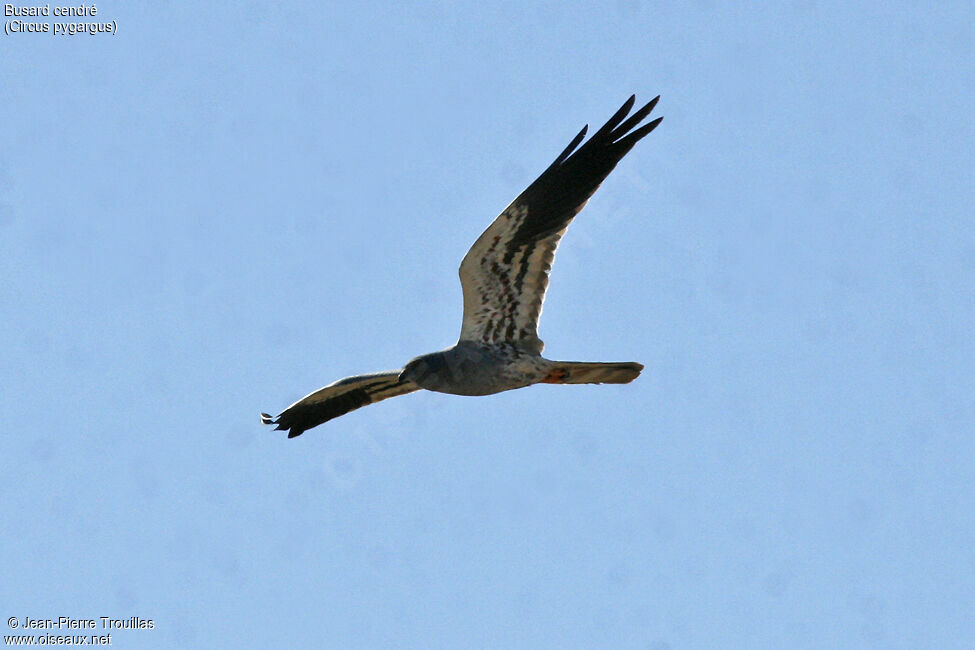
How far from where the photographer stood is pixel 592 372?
1434cm

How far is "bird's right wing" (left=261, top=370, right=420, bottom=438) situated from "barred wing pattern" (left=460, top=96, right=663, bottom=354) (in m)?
1.81

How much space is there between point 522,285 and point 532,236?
0.53 metres

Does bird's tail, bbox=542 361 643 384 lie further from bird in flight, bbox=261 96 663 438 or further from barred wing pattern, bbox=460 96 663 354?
barred wing pattern, bbox=460 96 663 354

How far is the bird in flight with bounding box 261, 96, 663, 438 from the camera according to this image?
13.7 m

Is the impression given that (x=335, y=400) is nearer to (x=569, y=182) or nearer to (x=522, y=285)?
(x=522, y=285)

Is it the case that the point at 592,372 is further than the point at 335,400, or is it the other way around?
the point at 335,400

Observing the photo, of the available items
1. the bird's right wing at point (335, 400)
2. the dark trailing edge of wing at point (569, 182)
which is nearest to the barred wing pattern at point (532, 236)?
the dark trailing edge of wing at point (569, 182)

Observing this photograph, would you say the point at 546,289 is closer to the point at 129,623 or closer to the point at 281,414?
the point at 281,414

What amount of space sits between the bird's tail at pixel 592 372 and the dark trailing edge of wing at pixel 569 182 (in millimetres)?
1280

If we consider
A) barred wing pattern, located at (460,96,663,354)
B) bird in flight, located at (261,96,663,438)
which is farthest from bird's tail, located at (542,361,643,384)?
barred wing pattern, located at (460,96,663,354)

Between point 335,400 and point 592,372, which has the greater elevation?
point 335,400

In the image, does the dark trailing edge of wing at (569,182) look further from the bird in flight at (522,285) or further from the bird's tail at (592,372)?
the bird's tail at (592,372)

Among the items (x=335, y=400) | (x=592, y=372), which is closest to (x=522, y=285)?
(x=592, y=372)

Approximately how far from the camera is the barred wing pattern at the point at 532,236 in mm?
13680
